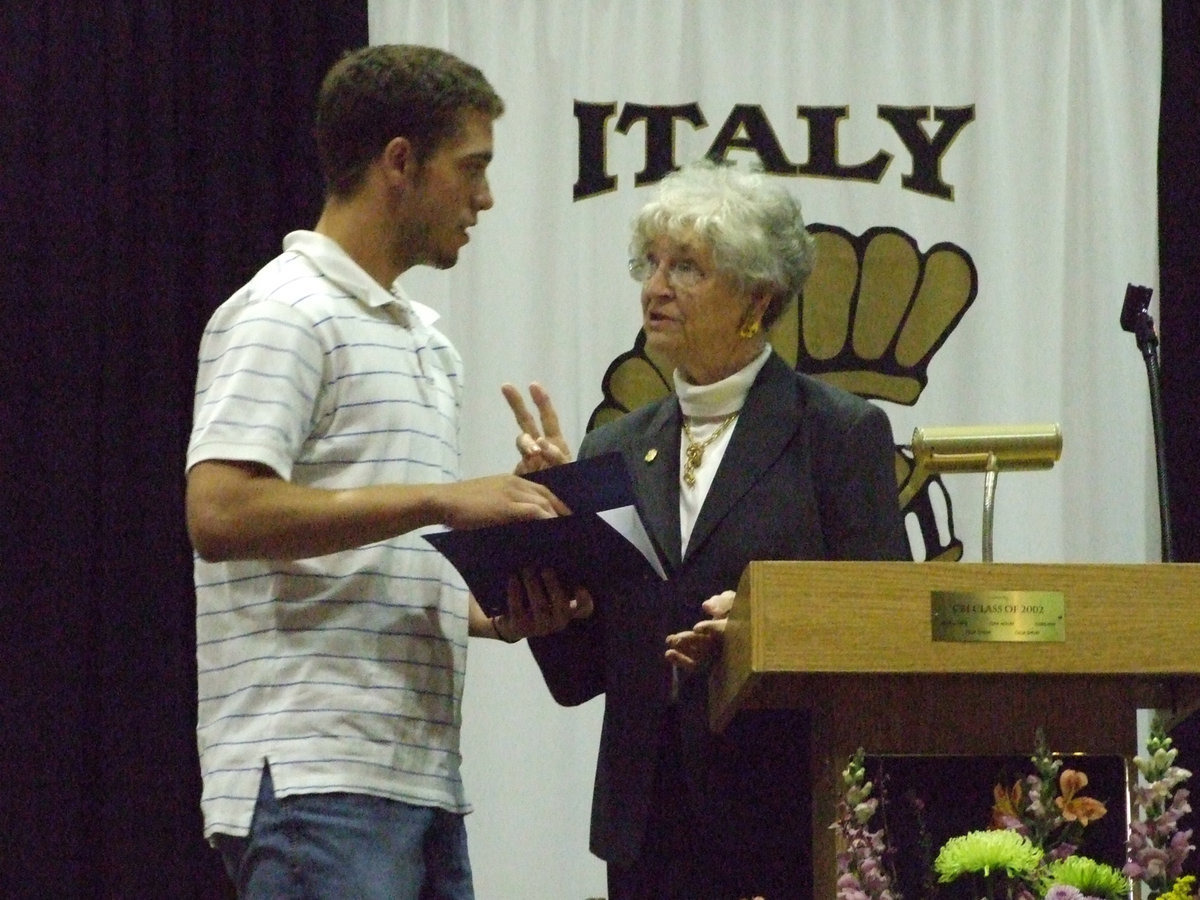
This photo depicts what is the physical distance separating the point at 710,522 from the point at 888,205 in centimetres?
163

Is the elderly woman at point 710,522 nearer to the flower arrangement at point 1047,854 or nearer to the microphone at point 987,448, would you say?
the microphone at point 987,448

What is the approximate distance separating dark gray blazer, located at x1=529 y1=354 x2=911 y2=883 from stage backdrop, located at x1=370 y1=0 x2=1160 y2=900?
1.25 meters

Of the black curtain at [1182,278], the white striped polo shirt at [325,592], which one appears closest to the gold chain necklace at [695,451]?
the white striped polo shirt at [325,592]

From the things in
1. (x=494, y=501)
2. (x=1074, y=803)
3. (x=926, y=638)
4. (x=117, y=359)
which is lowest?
(x=1074, y=803)

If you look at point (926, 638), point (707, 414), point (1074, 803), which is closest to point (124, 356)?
point (707, 414)

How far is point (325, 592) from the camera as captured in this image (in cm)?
195

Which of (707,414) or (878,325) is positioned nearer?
(707,414)

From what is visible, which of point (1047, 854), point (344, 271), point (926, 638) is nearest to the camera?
point (1047, 854)

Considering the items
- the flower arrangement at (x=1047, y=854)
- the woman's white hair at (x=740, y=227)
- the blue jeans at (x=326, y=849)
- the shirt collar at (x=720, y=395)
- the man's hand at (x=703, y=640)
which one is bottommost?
the blue jeans at (x=326, y=849)

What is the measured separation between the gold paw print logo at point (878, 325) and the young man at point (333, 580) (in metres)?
1.74

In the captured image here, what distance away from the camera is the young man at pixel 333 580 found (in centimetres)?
186

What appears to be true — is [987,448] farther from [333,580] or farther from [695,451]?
[333,580]

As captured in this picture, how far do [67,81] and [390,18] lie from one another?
27.1 inches

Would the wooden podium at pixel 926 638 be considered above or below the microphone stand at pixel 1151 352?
below
